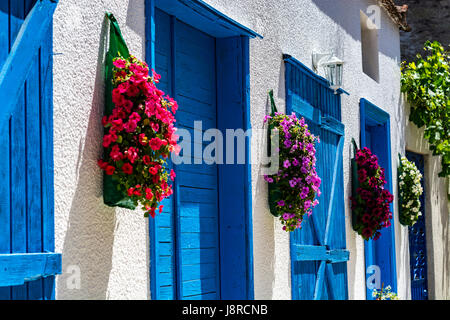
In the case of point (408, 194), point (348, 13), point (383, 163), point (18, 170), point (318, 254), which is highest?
point (348, 13)

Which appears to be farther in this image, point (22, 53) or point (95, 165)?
point (95, 165)

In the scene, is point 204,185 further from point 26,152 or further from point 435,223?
point 435,223

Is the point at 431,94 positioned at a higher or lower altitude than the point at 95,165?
higher

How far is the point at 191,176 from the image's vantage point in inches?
202

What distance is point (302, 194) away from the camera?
5.79 m

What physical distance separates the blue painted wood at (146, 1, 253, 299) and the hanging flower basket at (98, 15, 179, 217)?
86cm

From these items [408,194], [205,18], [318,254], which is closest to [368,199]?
[318,254]

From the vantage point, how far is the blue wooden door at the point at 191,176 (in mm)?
4833

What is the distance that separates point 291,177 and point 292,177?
11 mm

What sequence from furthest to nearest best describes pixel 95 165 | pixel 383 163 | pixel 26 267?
pixel 383 163 < pixel 95 165 < pixel 26 267

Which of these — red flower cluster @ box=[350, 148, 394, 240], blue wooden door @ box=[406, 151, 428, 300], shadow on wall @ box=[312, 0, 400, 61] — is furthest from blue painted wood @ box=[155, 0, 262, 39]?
blue wooden door @ box=[406, 151, 428, 300]

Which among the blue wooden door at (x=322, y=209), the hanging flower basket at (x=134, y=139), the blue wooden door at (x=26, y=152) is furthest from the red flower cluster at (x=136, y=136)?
the blue wooden door at (x=322, y=209)
